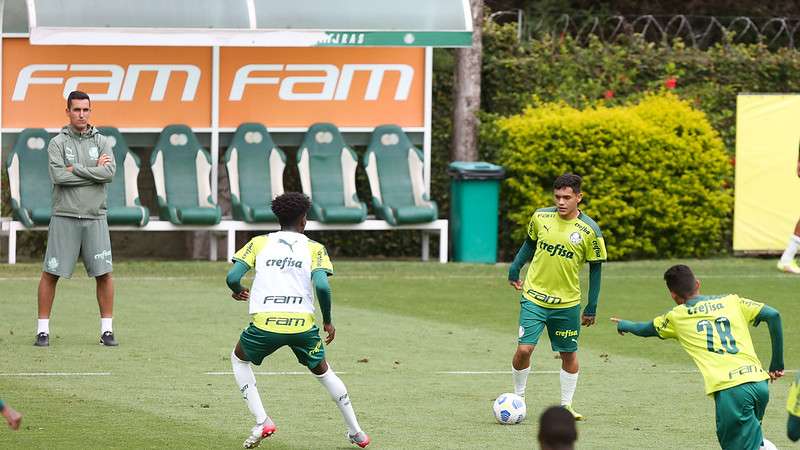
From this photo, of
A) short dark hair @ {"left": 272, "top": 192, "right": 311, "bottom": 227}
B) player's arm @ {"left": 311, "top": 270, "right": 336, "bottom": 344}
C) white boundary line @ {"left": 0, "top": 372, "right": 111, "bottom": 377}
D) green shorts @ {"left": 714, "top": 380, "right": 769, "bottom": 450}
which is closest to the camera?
green shorts @ {"left": 714, "top": 380, "right": 769, "bottom": 450}

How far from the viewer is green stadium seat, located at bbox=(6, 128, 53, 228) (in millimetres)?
19719

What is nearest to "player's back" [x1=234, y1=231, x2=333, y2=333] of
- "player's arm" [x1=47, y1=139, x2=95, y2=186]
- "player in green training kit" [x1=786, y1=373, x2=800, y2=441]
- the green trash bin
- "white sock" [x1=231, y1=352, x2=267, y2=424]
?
"white sock" [x1=231, y1=352, x2=267, y2=424]

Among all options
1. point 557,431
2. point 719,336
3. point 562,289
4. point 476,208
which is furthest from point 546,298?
point 476,208

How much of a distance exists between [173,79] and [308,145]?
204cm

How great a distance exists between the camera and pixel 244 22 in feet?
67.3

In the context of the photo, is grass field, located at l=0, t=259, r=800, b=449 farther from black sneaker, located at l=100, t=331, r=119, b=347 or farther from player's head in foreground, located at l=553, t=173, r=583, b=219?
player's head in foreground, located at l=553, t=173, r=583, b=219

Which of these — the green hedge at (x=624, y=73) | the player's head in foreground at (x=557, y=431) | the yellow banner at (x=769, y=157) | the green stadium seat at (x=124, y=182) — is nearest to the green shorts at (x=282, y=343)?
the player's head in foreground at (x=557, y=431)

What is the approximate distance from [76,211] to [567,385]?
15.8 ft

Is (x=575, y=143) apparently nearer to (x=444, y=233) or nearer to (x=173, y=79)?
(x=444, y=233)

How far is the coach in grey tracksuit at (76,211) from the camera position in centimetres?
1313

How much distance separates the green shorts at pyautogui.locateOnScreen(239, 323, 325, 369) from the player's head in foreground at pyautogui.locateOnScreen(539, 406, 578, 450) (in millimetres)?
3715

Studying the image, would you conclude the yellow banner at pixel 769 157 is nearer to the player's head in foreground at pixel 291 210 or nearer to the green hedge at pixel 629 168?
the green hedge at pixel 629 168

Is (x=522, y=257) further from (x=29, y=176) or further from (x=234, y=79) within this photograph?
(x=234, y=79)

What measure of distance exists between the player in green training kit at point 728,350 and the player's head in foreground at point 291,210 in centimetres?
219
